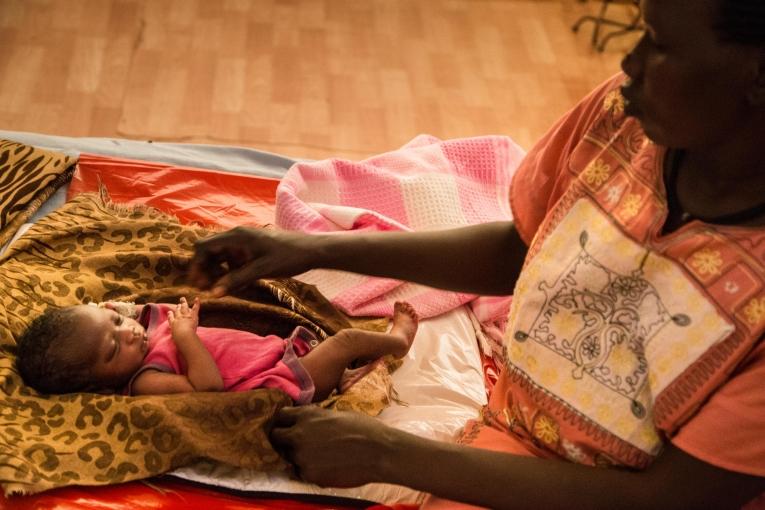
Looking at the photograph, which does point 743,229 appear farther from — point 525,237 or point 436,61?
point 436,61

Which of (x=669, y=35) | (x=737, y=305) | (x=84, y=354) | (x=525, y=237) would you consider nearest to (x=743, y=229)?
(x=737, y=305)

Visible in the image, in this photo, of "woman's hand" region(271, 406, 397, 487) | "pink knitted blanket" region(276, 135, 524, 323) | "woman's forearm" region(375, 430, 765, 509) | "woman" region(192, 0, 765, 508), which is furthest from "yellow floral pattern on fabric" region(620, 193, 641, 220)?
"pink knitted blanket" region(276, 135, 524, 323)

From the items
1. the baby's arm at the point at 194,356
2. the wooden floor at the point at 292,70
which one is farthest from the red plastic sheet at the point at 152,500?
the wooden floor at the point at 292,70

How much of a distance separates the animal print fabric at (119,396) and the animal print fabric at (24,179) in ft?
0.37

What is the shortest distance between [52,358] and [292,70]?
1.96 m

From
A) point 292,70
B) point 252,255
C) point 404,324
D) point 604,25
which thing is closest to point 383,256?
point 252,255

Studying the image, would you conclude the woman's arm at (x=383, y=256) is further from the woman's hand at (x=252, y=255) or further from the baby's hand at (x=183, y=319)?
the baby's hand at (x=183, y=319)

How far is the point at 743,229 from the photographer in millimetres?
1017

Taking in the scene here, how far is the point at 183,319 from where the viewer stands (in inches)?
62.6

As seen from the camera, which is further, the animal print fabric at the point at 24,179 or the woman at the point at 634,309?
the animal print fabric at the point at 24,179

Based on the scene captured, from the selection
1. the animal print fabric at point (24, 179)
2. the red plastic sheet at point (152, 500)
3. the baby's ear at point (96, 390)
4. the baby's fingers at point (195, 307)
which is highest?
the animal print fabric at point (24, 179)

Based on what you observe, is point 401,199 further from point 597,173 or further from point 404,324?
point 597,173

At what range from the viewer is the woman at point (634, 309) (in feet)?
3.25

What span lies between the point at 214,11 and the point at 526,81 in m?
1.25
